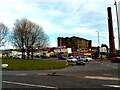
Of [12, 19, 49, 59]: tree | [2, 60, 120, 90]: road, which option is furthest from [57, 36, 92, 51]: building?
[2, 60, 120, 90]: road

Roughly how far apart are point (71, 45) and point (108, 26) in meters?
68.7

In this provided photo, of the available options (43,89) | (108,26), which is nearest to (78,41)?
(108,26)

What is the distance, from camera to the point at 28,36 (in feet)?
330

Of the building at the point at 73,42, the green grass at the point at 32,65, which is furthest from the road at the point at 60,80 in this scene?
the building at the point at 73,42

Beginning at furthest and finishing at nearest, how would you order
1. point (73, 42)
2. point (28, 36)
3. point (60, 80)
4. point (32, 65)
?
point (73, 42) → point (28, 36) → point (32, 65) → point (60, 80)

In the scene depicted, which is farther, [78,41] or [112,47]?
[78,41]

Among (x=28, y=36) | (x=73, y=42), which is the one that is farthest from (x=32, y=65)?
(x=73, y=42)

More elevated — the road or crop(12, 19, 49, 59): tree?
crop(12, 19, 49, 59): tree

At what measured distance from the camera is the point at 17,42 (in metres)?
100

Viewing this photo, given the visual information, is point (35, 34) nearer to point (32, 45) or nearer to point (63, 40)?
point (32, 45)

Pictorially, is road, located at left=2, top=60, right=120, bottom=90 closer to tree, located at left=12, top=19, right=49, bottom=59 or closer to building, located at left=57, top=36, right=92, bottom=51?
tree, located at left=12, top=19, right=49, bottom=59

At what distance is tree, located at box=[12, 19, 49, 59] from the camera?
327 ft

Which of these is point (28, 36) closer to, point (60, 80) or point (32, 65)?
point (32, 65)

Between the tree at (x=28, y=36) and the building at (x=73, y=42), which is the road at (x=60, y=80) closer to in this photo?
the tree at (x=28, y=36)
